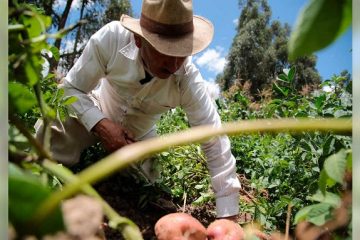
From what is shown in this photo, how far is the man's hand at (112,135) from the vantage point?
183 centimetres

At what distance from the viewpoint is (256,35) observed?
1501mm

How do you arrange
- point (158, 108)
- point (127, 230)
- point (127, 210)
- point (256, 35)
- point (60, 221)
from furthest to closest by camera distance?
point (158, 108) < point (127, 210) < point (256, 35) < point (127, 230) < point (60, 221)

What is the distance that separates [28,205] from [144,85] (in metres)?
1.73

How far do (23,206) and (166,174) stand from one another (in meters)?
1.97

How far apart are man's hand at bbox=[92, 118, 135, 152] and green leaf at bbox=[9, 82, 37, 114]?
4.64 ft

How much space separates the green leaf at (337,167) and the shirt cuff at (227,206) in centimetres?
135

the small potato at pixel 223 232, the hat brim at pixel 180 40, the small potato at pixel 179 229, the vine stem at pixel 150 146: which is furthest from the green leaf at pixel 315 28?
the hat brim at pixel 180 40

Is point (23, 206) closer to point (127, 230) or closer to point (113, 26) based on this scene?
point (127, 230)

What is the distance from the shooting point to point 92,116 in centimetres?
199

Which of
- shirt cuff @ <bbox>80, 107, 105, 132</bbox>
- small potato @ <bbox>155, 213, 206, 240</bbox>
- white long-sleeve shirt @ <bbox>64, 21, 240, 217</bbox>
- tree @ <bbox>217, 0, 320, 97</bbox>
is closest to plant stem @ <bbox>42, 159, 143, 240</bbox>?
small potato @ <bbox>155, 213, 206, 240</bbox>

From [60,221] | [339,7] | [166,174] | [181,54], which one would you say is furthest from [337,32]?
[166,174]

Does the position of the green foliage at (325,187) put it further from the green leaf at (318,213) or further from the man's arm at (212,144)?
the man's arm at (212,144)

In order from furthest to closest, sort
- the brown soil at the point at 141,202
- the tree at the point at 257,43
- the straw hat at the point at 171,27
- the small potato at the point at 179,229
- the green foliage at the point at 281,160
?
the brown soil at the point at 141,202
the straw hat at the point at 171,27
the green foliage at the point at 281,160
the tree at the point at 257,43
the small potato at the point at 179,229

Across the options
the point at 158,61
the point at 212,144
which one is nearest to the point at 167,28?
the point at 158,61
